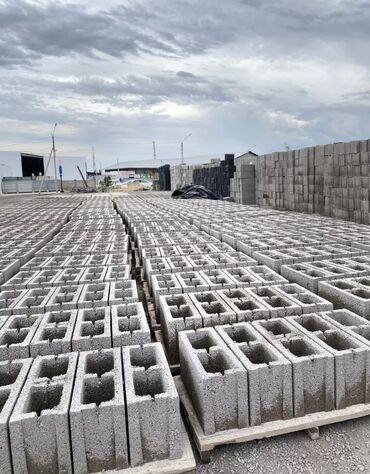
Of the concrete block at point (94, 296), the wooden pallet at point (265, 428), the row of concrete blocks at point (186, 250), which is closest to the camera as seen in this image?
the wooden pallet at point (265, 428)

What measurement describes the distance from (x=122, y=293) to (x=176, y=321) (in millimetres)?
1058

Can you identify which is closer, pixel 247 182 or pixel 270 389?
pixel 270 389

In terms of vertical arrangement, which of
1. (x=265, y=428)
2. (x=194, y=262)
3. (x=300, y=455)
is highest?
(x=194, y=262)

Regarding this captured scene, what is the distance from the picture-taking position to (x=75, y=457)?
2400 mm

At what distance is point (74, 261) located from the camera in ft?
20.3

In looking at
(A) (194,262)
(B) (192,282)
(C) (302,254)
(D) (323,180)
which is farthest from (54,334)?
(D) (323,180)

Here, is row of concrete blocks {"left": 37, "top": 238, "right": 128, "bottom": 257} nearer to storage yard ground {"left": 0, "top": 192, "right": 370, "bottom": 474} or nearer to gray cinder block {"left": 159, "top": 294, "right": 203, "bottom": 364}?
storage yard ground {"left": 0, "top": 192, "right": 370, "bottom": 474}

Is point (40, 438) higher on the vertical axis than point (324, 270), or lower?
lower

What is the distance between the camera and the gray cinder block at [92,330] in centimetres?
328

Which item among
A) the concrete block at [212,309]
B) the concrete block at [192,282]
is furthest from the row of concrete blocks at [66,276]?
the concrete block at [212,309]

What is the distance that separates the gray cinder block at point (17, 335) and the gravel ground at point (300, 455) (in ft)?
5.21

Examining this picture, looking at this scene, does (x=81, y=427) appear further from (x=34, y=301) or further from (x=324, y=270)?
(x=324, y=270)

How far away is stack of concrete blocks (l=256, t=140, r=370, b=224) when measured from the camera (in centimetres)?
1026

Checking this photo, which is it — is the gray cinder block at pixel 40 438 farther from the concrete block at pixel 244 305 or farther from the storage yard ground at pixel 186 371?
the concrete block at pixel 244 305
